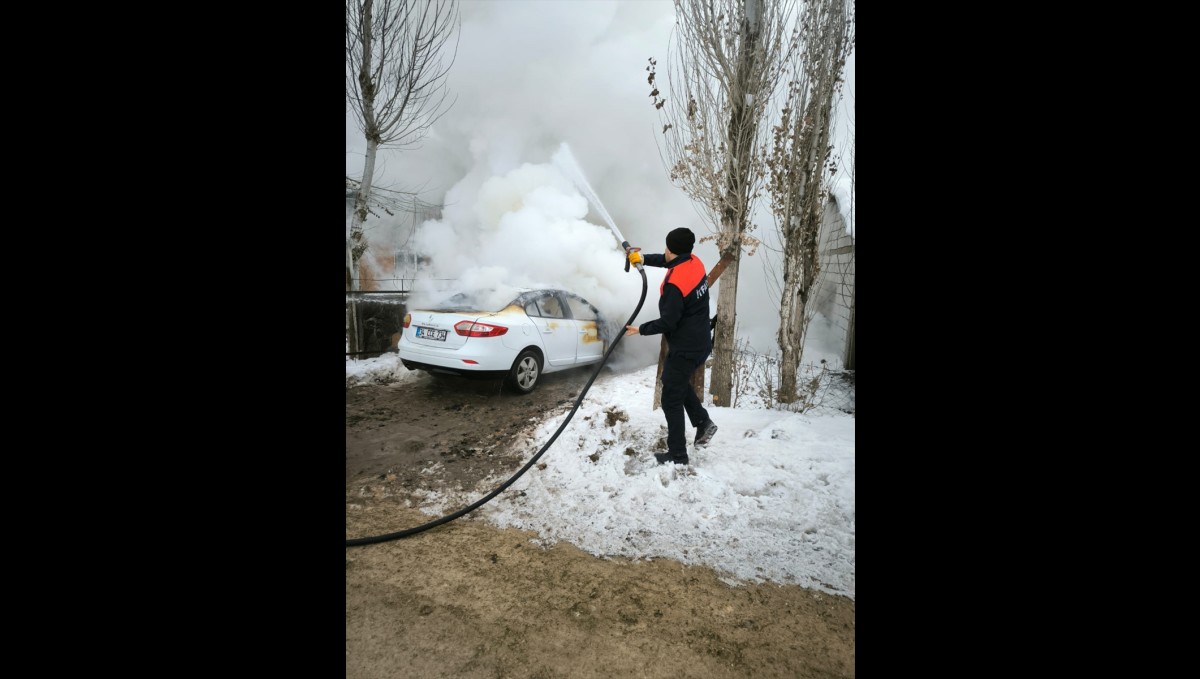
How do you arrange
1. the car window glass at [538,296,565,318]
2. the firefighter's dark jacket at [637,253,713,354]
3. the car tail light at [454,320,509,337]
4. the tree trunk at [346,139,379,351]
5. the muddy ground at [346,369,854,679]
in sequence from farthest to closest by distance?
the car window glass at [538,296,565,318], the car tail light at [454,320,509,337], the tree trunk at [346,139,379,351], the firefighter's dark jacket at [637,253,713,354], the muddy ground at [346,369,854,679]

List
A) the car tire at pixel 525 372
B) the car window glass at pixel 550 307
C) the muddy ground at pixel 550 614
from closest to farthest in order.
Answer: the muddy ground at pixel 550 614
the car tire at pixel 525 372
the car window glass at pixel 550 307

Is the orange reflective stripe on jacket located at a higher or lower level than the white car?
higher

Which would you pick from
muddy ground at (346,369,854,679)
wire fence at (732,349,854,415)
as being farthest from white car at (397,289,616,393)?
wire fence at (732,349,854,415)

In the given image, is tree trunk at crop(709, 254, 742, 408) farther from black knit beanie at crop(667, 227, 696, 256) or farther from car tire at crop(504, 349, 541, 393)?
car tire at crop(504, 349, 541, 393)

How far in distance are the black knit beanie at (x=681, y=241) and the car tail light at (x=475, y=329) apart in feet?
5.82

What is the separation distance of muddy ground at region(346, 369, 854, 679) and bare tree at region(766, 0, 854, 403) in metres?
3.04

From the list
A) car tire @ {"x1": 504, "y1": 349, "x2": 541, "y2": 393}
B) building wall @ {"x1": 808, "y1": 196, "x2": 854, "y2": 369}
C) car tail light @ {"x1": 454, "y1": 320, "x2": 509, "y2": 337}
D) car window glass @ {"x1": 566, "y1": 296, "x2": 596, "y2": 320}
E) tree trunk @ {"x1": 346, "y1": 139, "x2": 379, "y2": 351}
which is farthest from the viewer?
building wall @ {"x1": 808, "y1": 196, "x2": 854, "y2": 369}

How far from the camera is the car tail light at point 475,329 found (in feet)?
13.1

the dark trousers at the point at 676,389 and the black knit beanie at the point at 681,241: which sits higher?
the black knit beanie at the point at 681,241

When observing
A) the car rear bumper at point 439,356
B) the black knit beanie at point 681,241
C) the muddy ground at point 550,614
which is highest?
the black knit beanie at point 681,241

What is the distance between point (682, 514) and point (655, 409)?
1.60 metres

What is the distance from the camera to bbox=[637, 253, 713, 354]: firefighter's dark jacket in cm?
331

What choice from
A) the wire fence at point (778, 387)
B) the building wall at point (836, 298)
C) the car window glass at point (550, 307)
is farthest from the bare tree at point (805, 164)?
the car window glass at point (550, 307)

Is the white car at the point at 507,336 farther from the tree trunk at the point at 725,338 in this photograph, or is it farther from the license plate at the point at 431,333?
the tree trunk at the point at 725,338
